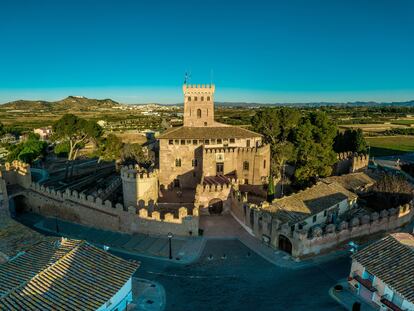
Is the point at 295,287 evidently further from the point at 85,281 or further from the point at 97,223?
the point at 97,223

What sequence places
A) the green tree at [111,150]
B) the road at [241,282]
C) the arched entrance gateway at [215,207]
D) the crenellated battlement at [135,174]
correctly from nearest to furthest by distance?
A: the road at [241,282], the crenellated battlement at [135,174], the arched entrance gateway at [215,207], the green tree at [111,150]

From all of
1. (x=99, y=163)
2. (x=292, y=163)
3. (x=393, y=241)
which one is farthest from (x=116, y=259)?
(x=99, y=163)

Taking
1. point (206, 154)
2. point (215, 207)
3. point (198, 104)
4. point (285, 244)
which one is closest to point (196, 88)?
point (198, 104)

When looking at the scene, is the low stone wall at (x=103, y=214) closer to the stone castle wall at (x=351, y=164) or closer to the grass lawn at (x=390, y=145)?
the stone castle wall at (x=351, y=164)

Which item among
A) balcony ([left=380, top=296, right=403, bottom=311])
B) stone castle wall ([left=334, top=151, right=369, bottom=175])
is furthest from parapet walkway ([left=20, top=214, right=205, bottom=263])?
stone castle wall ([left=334, top=151, right=369, bottom=175])

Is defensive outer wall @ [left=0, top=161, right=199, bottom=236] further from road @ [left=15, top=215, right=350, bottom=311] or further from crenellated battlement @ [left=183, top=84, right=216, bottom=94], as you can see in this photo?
crenellated battlement @ [left=183, top=84, right=216, bottom=94]

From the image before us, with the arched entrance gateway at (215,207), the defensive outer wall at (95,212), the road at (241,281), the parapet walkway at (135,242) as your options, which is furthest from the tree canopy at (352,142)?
the parapet walkway at (135,242)
